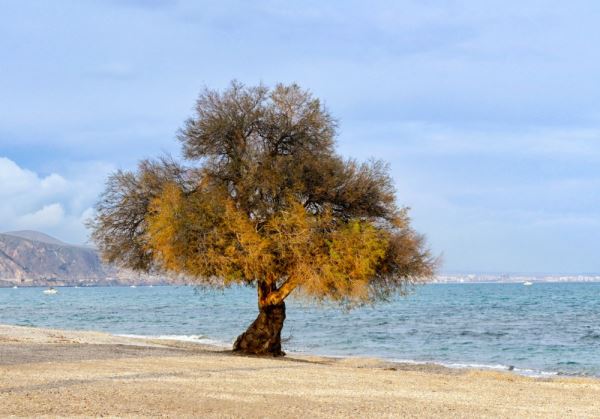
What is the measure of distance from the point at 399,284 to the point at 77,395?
652 inches

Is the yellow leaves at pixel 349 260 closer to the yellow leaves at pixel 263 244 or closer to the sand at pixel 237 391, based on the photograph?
the yellow leaves at pixel 263 244

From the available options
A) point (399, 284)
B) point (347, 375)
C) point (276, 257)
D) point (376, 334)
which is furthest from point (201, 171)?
point (376, 334)

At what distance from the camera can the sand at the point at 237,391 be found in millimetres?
13750

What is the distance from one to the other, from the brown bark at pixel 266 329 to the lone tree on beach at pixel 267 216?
38 millimetres

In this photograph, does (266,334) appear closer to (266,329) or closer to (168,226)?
(266,329)

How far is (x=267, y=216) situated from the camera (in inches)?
1066

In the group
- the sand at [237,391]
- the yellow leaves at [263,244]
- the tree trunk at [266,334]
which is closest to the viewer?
the sand at [237,391]

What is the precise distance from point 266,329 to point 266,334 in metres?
0.19

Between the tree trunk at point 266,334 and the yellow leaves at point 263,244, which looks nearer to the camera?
the yellow leaves at point 263,244

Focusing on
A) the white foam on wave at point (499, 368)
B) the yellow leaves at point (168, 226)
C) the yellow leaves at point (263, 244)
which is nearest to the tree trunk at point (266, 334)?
the yellow leaves at point (263, 244)

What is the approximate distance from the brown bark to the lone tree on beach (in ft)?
0.12

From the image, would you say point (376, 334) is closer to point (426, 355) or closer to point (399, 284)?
point (426, 355)

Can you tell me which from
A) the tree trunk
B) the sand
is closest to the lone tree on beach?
the tree trunk

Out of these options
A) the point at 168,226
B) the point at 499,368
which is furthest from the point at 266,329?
the point at 499,368
